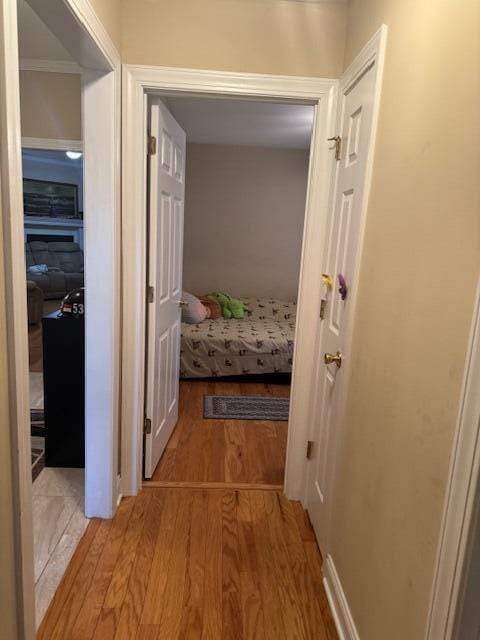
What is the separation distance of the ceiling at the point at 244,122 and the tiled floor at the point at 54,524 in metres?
2.55

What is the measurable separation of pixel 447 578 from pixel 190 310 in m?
3.78

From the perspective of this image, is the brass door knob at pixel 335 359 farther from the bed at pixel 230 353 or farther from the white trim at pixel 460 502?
the bed at pixel 230 353

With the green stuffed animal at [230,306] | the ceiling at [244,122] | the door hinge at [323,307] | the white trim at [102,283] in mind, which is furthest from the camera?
the green stuffed animal at [230,306]

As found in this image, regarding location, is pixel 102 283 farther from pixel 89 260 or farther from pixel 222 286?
pixel 222 286

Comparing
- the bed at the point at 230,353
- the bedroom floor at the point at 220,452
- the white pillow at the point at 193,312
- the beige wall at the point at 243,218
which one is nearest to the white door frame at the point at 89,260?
the bedroom floor at the point at 220,452

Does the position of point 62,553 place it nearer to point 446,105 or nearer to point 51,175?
point 446,105

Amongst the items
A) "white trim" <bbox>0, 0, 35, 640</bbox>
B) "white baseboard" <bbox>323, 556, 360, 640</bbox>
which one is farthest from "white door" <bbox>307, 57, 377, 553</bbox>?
"white trim" <bbox>0, 0, 35, 640</bbox>

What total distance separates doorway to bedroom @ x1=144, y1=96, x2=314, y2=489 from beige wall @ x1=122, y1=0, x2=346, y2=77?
0.57 ft

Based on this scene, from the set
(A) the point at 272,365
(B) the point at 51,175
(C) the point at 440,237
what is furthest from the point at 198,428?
(B) the point at 51,175

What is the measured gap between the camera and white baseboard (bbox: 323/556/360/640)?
1.53 meters

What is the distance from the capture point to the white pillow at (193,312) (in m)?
4.52

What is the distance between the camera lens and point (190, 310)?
4531mm

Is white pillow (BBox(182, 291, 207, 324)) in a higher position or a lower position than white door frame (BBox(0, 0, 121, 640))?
lower

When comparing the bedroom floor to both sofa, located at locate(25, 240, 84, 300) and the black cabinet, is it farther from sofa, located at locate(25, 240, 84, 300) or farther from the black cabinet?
sofa, located at locate(25, 240, 84, 300)
